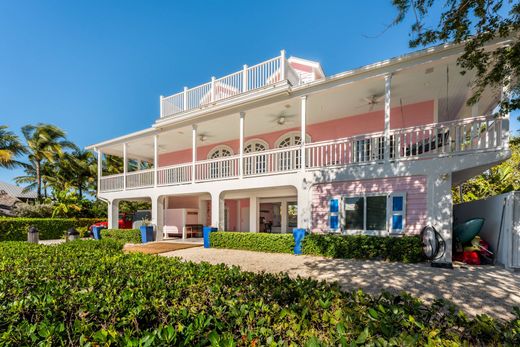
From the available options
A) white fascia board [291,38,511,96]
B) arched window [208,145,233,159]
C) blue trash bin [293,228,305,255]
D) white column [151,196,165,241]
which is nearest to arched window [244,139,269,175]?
white fascia board [291,38,511,96]

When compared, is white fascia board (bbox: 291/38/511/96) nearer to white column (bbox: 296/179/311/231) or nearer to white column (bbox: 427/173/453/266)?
white column (bbox: 427/173/453/266)

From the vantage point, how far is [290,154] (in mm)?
10516

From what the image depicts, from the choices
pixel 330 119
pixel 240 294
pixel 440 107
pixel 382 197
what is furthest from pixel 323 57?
pixel 240 294

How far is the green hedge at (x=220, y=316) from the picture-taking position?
1.76m

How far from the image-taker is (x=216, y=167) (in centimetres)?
1258

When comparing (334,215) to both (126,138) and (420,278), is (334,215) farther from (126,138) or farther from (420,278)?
(126,138)

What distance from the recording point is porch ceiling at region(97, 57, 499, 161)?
28.4 feet

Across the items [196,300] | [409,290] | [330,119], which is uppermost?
[330,119]

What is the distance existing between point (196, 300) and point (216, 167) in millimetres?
10077

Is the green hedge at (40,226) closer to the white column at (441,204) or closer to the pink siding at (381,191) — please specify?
the pink siding at (381,191)

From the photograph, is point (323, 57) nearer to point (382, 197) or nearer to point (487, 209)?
point (382, 197)

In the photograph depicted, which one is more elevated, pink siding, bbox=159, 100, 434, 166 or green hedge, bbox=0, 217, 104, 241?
pink siding, bbox=159, 100, 434, 166

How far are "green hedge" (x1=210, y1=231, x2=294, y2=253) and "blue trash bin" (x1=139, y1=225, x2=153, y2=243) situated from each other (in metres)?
4.13

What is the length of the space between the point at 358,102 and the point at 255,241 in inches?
275
